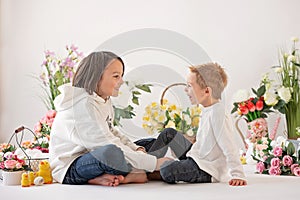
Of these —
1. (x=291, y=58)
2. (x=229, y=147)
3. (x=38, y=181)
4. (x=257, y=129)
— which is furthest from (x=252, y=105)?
(x=38, y=181)

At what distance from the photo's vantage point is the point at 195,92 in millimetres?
2002

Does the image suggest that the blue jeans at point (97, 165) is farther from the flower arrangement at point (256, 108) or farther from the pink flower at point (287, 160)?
the flower arrangement at point (256, 108)

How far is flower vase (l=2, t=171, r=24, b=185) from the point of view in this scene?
198 centimetres

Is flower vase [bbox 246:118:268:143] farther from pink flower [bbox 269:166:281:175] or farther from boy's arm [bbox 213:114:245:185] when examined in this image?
boy's arm [bbox 213:114:245:185]

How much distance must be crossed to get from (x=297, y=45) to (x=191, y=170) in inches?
51.3

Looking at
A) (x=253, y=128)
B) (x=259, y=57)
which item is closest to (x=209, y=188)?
(x=253, y=128)

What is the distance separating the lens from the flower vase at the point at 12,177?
77.9 inches

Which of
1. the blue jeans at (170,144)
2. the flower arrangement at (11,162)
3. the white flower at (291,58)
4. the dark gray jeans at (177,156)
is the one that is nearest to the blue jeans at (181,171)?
the dark gray jeans at (177,156)

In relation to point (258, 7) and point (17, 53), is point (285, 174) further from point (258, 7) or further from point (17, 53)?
point (17, 53)

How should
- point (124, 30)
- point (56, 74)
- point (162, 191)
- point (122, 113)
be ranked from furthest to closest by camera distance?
point (124, 30) → point (56, 74) → point (122, 113) → point (162, 191)

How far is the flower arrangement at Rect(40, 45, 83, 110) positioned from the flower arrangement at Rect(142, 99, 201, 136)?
728mm

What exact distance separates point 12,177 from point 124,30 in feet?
4.91

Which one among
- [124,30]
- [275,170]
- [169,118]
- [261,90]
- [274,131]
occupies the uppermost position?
[124,30]

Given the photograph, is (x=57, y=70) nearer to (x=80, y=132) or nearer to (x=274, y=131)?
(x=80, y=132)
